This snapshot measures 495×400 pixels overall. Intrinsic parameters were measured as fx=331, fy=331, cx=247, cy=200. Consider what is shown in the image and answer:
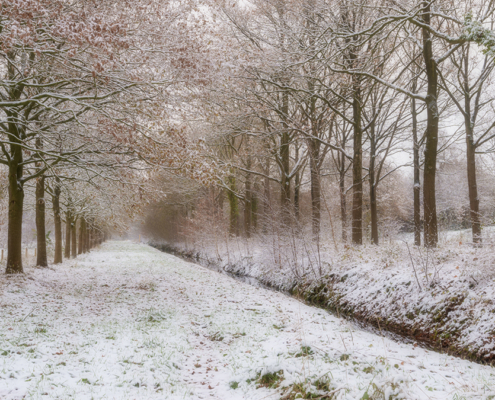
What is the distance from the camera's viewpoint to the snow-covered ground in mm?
4207

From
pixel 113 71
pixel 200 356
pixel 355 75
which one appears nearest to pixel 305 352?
pixel 200 356

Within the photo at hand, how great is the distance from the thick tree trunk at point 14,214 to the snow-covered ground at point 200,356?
8.24ft

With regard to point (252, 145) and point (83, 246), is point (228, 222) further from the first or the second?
point (83, 246)

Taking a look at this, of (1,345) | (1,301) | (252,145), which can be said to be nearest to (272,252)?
(252,145)

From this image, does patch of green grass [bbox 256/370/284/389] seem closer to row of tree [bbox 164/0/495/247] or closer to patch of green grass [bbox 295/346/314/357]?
patch of green grass [bbox 295/346/314/357]

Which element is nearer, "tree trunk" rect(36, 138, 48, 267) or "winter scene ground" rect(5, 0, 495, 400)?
"winter scene ground" rect(5, 0, 495, 400)

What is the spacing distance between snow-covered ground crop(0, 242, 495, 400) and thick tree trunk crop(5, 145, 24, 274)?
2512mm

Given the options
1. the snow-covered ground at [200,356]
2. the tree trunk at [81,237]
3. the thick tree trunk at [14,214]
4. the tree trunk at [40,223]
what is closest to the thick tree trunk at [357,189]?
the snow-covered ground at [200,356]

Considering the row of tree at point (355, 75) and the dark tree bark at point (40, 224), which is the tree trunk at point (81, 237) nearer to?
the dark tree bark at point (40, 224)

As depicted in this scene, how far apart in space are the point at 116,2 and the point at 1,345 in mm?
6604

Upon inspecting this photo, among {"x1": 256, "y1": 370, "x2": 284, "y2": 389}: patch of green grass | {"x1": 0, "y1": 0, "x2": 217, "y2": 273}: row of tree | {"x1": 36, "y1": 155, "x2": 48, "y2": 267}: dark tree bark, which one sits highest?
{"x1": 0, "y1": 0, "x2": 217, "y2": 273}: row of tree

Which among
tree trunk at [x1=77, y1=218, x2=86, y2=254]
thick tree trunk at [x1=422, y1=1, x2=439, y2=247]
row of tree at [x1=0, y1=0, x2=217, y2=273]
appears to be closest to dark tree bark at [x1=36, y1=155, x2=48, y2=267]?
row of tree at [x1=0, y1=0, x2=217, y2=273]

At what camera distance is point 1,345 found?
533 centimetres

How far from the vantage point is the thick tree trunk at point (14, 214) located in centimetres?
1062
